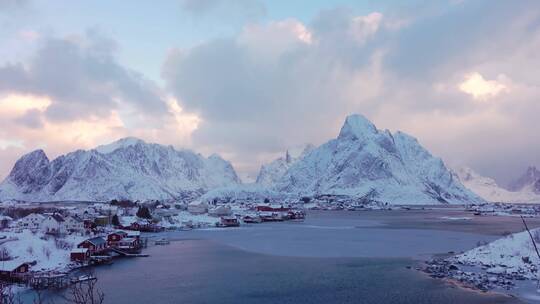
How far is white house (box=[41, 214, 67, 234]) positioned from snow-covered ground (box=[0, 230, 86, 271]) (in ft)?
49.7

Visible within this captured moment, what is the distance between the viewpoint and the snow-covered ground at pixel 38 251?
41.3m

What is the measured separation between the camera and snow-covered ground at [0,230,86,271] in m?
41.3

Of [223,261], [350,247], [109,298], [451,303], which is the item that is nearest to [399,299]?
[451,303]

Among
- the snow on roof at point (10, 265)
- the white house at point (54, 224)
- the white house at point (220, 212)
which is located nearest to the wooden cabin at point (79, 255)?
the snow on roof at point (10, 265)

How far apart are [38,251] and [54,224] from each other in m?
25.1

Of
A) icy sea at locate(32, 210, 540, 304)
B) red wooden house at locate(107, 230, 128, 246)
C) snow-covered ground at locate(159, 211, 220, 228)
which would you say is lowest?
icy sea at locate(32, 210, 540, 304)

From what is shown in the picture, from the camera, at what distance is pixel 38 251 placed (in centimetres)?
4481

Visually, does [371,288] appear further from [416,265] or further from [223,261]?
[223,261]

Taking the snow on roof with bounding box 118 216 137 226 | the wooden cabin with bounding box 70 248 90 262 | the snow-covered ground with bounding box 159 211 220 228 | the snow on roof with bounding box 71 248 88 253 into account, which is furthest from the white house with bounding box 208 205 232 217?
the wooden cabin with bounding box 70 248 90 262

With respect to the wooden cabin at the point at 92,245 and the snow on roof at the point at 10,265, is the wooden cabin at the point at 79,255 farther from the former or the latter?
the snow on roof at the point at 10,265

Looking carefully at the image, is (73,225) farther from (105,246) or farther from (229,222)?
(229,222)

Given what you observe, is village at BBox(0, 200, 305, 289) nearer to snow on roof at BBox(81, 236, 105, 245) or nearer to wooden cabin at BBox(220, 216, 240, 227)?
snow on roof at BBox(81, 236, 105, 245)

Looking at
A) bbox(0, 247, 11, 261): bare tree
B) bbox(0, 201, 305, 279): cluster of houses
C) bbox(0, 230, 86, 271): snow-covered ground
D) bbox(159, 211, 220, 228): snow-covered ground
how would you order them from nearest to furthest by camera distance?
bbox(0, 247, 11, 261): bare tree
bbox(0, 230, 86, 271): snow-covered ground
bbox(0, 201, 305, 279): cluster of houses
bbox(159, 211, 220, 228): snow-covered ground

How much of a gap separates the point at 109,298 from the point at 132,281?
19.3ft
